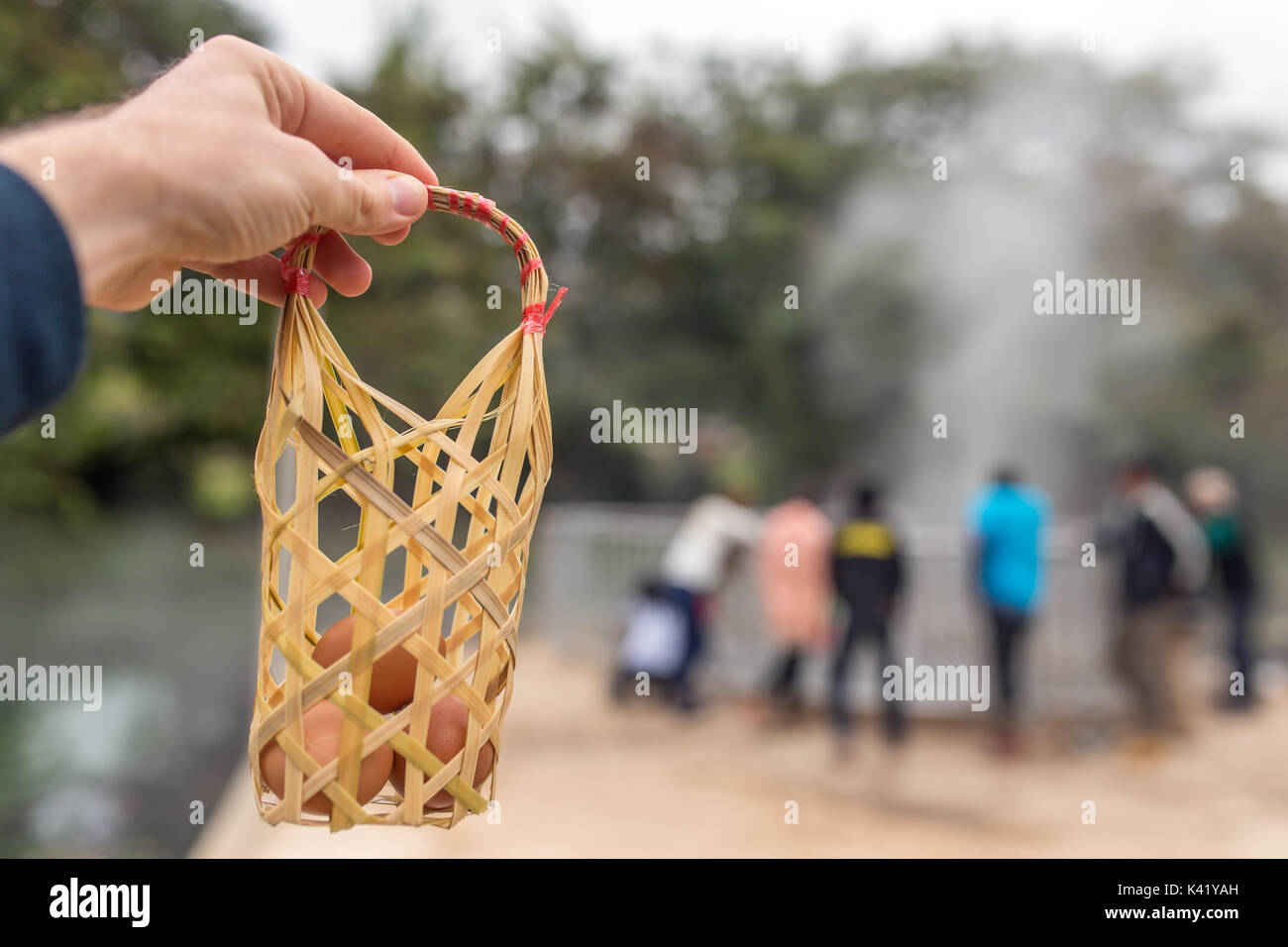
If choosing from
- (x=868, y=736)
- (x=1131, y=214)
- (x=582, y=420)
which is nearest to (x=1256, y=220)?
(x=1131, y=214)

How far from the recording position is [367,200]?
93 cm

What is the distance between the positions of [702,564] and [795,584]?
720mm

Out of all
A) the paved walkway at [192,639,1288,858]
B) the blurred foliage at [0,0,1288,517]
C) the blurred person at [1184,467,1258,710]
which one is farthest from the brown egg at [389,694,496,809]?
the blurred foliage at [0,0,1288,517]

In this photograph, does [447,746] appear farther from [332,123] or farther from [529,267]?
[332,123]

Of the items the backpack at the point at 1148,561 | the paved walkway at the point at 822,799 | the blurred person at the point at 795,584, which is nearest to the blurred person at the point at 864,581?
the blurred person at the point at 795,584

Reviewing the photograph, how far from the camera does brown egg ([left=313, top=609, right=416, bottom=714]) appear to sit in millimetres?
991

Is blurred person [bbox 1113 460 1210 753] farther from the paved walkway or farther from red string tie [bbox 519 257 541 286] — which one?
red string tie [bbox 519 257 541 286]

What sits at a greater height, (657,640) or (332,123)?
(332,123)

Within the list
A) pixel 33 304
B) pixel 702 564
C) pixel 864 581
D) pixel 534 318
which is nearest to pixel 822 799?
pixel 864 581

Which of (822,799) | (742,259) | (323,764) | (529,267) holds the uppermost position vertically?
(742,259)

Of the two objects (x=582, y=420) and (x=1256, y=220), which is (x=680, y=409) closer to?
(x=582, y=420)

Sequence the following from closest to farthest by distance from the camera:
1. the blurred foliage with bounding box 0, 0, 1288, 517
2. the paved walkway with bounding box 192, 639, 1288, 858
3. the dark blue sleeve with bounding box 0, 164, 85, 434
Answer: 1. the dark blue sleeve with bounding box 0, 164, 85, 434
2. the paved walkway with bounding box 192, 639, 1288, 858
3. the blurred foliage with bounding box 0, 0, 1288, 517

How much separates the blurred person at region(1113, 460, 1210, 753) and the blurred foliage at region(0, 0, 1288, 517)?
6362 mm

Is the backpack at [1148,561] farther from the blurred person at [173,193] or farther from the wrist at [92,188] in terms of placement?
the wrist at [92,188]
